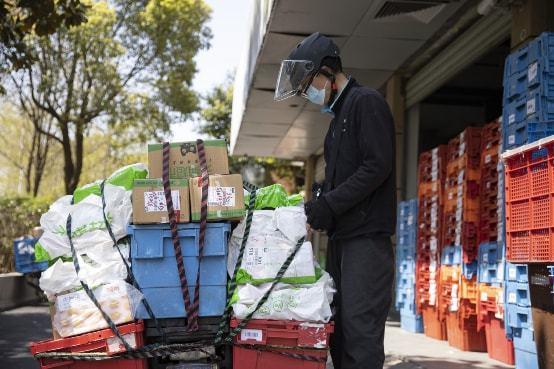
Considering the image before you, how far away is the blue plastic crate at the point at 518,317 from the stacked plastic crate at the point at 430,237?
2.72 meters

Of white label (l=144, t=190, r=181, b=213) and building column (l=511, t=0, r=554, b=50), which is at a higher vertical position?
building column (l=511, t=0, r=554, b=50)

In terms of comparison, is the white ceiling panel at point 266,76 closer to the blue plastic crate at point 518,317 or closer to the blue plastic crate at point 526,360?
the blue plastic crate at point 518,317

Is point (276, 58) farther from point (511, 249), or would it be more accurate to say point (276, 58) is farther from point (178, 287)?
point (178, 287)

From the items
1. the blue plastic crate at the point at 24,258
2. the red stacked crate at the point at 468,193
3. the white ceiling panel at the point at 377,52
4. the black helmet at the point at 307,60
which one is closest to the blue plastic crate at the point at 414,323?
the red stacked crate at the point at 468,193

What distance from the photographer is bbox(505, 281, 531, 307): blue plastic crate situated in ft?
20.3

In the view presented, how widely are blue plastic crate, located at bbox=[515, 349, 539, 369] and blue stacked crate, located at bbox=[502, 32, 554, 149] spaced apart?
1841mm

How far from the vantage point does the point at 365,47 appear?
34.9 ft

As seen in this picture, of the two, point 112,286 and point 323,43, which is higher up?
point 323,43

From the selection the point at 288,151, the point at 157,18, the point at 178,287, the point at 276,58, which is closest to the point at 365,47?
the point at 276,58

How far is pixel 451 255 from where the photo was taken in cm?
897

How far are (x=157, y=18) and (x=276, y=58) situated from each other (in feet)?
52.3

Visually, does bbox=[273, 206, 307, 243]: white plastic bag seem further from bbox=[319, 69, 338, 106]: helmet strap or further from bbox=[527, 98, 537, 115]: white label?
bbox=[527, 98, 537, 115]: white label

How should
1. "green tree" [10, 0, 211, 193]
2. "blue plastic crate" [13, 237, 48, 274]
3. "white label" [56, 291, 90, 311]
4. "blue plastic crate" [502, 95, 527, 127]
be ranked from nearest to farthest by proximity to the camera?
1. "white label" [56, 291, 90, 311]
2. "blue plastic crate" [502, 95, 527, 127]
3. "blue plastic crate" [13, 237, 48, 274]
4. "green tree" [10, 0, 211, 193]

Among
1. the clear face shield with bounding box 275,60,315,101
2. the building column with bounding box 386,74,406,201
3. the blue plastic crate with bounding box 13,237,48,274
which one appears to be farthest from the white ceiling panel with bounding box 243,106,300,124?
the clear face shield with bounding box 275,60,315,101
